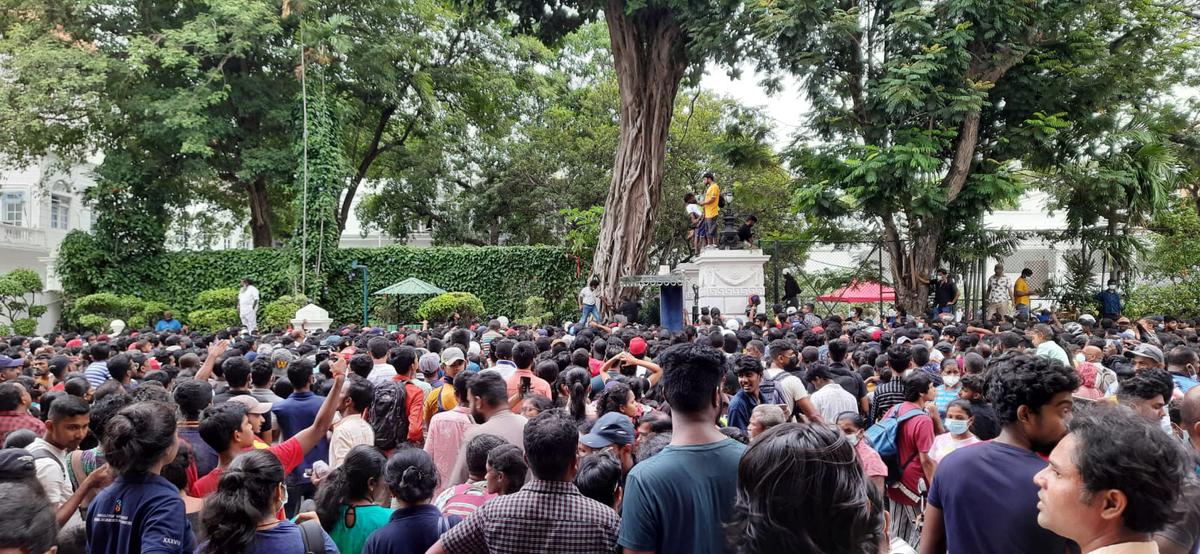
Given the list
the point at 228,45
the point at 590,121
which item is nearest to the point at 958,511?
the point at 228,45

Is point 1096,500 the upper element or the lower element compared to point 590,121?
lower

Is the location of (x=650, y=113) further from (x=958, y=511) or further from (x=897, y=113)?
(x=958, y=511)

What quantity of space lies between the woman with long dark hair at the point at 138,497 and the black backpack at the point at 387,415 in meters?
2.38

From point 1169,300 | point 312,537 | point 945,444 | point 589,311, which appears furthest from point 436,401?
point 1169,300

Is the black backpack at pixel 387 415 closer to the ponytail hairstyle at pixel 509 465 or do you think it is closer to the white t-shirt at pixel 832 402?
the ponytail hairstyle at pixel 509 465

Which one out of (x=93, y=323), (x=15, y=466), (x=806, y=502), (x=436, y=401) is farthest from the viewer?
(x=93, y=323)

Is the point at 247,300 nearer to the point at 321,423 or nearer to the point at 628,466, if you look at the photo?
the point at 321,423

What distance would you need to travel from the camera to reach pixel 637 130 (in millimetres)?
21266

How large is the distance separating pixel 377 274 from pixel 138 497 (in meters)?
23.9

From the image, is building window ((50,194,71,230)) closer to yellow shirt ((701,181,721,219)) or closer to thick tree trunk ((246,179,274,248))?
thick tree trunk ((246,179,274,248))

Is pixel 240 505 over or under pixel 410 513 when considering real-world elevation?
over

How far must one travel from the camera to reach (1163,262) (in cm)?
1808

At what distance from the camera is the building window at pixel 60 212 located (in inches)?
1356

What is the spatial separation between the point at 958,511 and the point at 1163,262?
59.9ft
